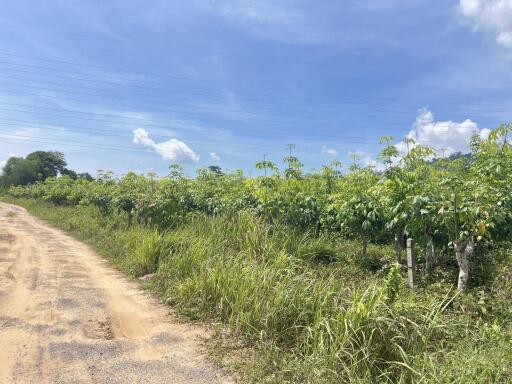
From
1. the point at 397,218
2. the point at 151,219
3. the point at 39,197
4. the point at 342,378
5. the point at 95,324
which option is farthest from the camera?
the point at 39,197

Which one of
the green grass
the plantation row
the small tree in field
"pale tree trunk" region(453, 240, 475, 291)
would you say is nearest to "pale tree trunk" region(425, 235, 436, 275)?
the plantation row

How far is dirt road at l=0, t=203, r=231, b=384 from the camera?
4125mm

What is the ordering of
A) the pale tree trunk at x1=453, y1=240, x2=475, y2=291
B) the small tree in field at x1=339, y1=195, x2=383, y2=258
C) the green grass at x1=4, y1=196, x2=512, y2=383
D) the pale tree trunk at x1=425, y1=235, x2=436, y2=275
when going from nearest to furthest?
the green grass at x1=4, y1=196, x2=512, y2=383 → the pale tree trunk at x1=453, y1=240, x2=475, y2=291 → the pale tree trunk at x1=425, y1=235, x2=436, y2=275 → the small tree in field at x1=339, y1=195, x2=383, y2=258

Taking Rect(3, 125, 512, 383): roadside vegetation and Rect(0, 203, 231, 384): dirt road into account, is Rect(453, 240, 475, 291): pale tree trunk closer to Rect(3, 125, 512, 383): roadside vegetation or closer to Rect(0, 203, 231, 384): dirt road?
Rect(3, 125, 512, 383): roadside vegetation

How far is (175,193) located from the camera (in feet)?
41.5

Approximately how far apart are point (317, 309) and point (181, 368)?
1678 mm

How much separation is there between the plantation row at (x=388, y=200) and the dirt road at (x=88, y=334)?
349cm

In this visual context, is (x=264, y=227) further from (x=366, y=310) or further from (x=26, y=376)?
(x=26, y=376)

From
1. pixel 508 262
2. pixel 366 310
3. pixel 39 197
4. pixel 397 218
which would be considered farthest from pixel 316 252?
pixel 39 197

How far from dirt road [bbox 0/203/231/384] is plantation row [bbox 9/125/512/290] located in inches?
137

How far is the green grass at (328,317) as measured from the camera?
3.82m

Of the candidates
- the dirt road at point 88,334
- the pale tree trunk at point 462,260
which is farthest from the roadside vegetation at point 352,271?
the dirt road at point 88,334

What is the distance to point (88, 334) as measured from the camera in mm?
5129

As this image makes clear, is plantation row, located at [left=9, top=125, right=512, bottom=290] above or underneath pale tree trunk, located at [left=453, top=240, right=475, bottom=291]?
above
